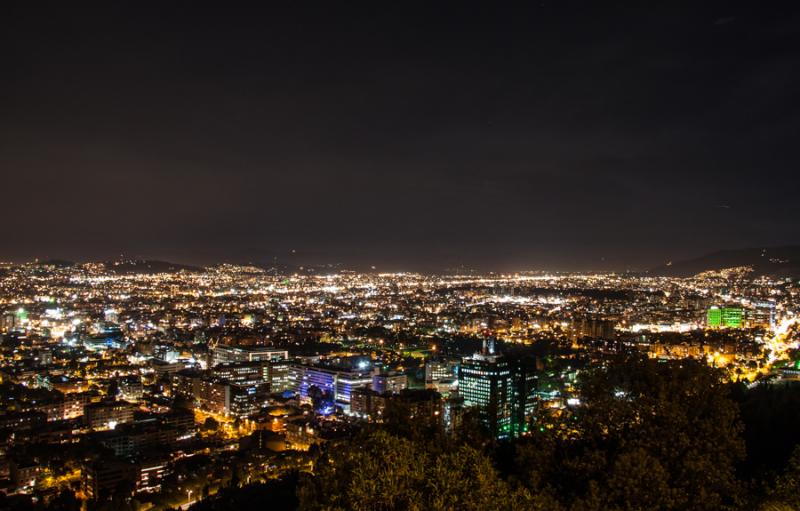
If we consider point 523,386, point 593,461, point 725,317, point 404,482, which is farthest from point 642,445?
point 725,317

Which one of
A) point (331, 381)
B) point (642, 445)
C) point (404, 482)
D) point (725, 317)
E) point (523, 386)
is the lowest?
point (331, 381)

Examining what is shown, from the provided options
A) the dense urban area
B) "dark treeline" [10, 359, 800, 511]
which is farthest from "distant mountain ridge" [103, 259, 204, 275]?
"dark treeline" [10, 359, 800, 511]

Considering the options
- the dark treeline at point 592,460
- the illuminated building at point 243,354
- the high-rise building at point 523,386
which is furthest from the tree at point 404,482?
the illuminated building at point 243,354

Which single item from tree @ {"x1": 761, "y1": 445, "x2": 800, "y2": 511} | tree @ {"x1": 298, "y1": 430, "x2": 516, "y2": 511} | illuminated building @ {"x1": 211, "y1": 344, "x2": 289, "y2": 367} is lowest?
illuminated building @ {"x1": 211, "y1": 344, "x2": 289, "y2": 367}

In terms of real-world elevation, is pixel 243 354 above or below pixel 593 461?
below

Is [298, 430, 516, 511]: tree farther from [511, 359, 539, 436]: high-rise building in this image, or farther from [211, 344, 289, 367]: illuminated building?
[211, 344, 289, 367]: illuminated building

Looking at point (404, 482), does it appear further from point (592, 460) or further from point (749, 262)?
point (749, 262)
